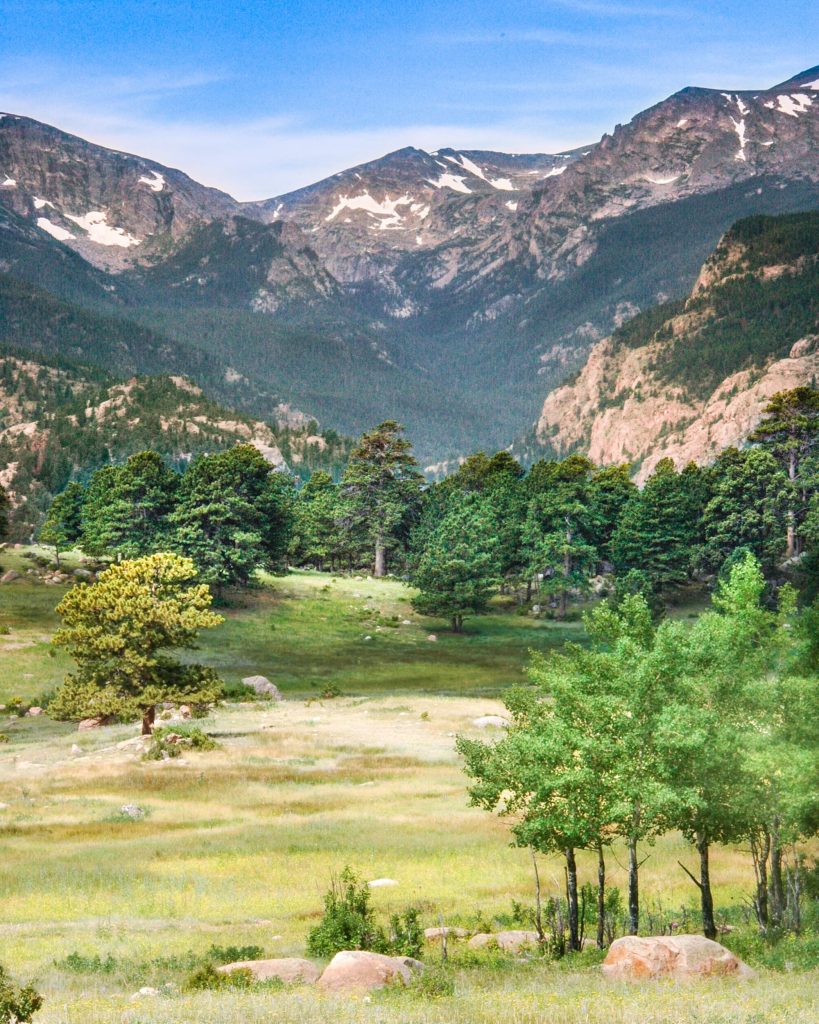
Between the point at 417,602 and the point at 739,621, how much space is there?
273 ft

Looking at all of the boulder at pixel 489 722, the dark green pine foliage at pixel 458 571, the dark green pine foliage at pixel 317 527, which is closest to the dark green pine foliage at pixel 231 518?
the dark green pine foliage at pixel 317 527

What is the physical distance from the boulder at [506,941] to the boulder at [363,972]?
343 centimetres

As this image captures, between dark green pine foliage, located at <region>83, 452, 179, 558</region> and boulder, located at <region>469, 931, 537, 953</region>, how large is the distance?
89.0 metres

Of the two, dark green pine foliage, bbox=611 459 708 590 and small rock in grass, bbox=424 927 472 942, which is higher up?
dark green pine foliage, bbox=611 459 708 590

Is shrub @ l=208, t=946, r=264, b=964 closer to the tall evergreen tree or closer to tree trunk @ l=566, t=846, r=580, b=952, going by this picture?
tree trunk @ l=566, t=846, r=580, b=952

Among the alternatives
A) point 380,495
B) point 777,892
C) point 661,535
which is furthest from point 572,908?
point 380,495

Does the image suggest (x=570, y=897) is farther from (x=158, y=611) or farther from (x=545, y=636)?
(x=545, y=636)

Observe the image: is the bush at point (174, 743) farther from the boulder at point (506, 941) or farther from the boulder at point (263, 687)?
the boulder at point (506, 941)

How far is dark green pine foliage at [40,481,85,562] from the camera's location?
125375 mm

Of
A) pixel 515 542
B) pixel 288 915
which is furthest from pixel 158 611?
pixel 515 542

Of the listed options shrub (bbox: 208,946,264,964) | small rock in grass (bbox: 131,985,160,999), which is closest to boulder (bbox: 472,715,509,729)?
shrub (bbox: 208,946,264,964)

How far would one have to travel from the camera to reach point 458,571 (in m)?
108

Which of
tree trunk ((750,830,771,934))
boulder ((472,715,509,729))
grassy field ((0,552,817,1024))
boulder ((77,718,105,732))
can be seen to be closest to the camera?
grassy field ((0,552,817,1024))

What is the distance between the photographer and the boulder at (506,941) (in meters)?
25.5
